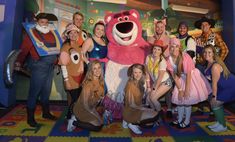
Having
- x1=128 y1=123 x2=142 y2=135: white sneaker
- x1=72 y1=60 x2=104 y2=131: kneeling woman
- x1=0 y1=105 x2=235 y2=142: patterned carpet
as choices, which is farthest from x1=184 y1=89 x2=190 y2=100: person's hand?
x1=72 y1=60 x2=104 y2=131: kneeling woman

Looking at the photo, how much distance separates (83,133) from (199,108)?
1720 millimetres

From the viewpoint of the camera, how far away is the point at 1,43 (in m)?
3.78

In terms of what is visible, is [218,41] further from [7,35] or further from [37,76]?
[7,35]

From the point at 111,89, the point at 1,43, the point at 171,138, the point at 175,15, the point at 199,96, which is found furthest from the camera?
the point at 175,15

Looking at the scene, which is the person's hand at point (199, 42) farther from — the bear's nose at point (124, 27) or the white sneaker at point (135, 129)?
the white sneaker at point (135, 129)

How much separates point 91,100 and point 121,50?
705 mm

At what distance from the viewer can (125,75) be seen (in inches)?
125

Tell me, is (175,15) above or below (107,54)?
above

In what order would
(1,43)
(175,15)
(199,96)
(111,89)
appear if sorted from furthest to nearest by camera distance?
(175,15), (1,43), (111,89), (199,96)

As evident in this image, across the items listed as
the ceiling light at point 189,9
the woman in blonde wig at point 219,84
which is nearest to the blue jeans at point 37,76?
the woman in blonde wig at point 219,84

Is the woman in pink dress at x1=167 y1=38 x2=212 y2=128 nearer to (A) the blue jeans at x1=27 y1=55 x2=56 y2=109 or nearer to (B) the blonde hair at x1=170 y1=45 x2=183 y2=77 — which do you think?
(B) the blonde hair at x1=170 y1=45 x2=183 y2=77

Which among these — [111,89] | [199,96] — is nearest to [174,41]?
[199,96]

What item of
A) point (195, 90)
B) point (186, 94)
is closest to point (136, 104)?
point (186, 94)

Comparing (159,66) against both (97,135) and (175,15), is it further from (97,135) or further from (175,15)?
(175,15)
